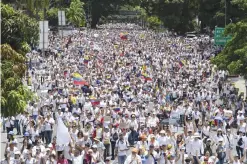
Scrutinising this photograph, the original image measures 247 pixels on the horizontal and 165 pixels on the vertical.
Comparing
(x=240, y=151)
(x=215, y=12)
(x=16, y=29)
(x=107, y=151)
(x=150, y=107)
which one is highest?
(x=215, y=12)

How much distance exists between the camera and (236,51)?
29.7 m

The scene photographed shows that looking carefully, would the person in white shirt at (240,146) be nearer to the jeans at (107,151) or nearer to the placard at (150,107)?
the jeans at (107,151)

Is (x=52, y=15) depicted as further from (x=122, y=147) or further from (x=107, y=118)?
(x=122, y=147)

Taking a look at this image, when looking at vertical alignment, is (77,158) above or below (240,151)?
above

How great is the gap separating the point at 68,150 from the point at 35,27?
141 inches

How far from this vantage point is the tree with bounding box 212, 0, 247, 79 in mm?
29605

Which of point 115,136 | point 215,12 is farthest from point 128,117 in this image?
Answer: point 215,12

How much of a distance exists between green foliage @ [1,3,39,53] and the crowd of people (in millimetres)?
2508

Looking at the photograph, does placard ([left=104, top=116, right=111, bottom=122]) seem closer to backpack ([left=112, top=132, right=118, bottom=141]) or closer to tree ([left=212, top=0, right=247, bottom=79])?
backpack ([left=112, top=132, right=118, bottom=141])

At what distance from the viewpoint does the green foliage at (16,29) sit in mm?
17156

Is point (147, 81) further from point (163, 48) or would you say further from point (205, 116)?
point (163, 48)

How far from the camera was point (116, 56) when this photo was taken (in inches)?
2106

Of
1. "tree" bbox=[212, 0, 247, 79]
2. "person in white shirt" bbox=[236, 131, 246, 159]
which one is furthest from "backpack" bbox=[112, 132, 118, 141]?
"tree" bbox=[212, 0, 247, 79]

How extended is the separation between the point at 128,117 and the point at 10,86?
6.61m
